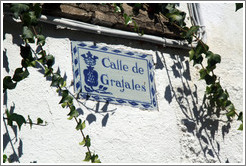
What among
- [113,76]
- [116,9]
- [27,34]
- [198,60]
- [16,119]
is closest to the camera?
[16,119]

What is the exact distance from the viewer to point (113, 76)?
9.79 feet

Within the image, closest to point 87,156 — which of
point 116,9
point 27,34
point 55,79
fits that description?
point 55,79

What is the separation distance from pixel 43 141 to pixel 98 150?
14.5 inches

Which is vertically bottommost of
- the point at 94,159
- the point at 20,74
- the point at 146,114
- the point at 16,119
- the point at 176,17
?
the point at 94,159

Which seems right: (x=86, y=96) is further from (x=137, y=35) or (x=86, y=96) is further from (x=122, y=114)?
(x=137, y=35)

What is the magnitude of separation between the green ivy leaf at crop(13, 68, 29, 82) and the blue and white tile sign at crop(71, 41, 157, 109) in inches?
16.8

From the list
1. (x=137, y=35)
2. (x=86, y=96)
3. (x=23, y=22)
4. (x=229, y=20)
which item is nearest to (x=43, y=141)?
(x=86, y=96)

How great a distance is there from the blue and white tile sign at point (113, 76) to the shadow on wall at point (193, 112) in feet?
0.56

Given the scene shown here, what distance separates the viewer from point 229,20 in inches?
150

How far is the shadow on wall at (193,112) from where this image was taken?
→ 321cm

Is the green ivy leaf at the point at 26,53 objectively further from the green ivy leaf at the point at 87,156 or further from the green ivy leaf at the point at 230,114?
the green ivy leaf at the point at 230,114

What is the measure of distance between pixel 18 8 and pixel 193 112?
147cm

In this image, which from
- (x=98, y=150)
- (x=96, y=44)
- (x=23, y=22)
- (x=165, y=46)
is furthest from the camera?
(x=165, y=46)

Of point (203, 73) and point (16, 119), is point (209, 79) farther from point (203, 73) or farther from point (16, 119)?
point (16, 119)
